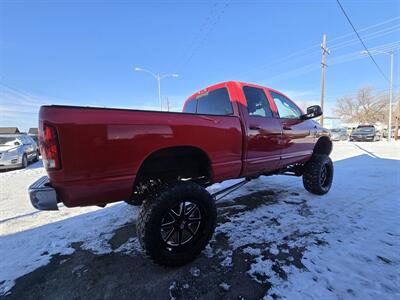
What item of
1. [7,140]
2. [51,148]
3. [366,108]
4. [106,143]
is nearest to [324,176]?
[106,143]

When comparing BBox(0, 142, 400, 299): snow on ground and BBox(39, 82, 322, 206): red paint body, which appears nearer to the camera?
BBox(39, 82, 322, 206): red paint body

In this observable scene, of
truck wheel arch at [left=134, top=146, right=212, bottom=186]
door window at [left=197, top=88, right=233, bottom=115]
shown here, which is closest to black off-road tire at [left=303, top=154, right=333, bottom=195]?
door window at [left=197, top=88, right=233, bottom=115]

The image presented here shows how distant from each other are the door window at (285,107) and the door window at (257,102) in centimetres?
26

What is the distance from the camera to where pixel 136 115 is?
205 centimetres

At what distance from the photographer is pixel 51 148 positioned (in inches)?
69.7

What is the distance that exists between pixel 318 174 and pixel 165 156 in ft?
11.1

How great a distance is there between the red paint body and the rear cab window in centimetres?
37

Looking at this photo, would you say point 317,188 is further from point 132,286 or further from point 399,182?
point 132,286

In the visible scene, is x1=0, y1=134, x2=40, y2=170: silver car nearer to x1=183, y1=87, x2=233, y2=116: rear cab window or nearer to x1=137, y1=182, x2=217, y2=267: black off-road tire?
x1=183, y1=87, x2=233, y2=116: rear cab window

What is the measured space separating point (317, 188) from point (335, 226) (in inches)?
54.4

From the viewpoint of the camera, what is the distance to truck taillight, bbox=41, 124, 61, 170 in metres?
1.75

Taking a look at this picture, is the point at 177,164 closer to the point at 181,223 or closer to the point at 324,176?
the point at 181,223

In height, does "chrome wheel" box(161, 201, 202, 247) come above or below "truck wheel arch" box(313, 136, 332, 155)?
below

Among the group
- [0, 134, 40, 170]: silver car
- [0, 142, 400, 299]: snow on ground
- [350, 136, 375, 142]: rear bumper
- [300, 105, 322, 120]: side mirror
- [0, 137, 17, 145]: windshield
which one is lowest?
[0, 142, 400, 299]: snow on ground
